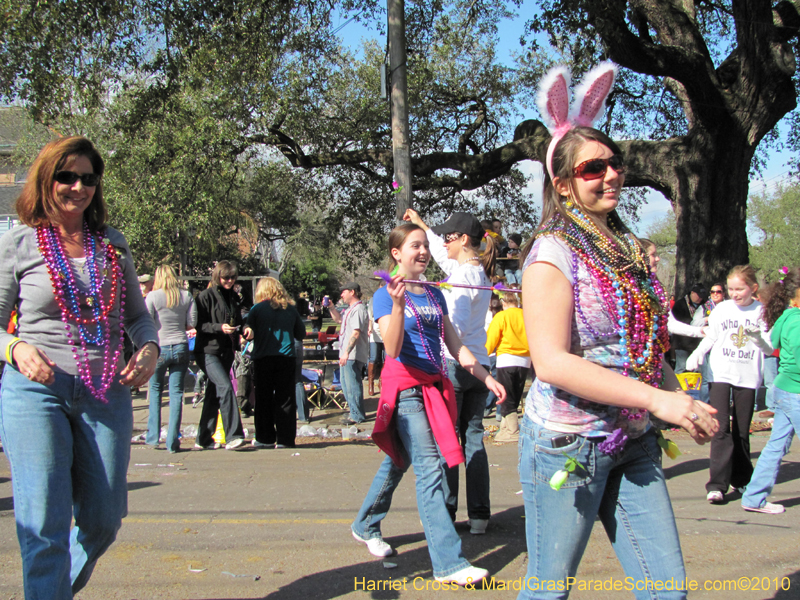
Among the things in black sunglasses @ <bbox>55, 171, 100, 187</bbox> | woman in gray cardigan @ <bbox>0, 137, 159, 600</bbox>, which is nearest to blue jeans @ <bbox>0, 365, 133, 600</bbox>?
woman in gray cardigan @ <bbox>0, 137, 159, 600</bbox>

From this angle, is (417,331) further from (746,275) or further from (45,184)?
(746,275)

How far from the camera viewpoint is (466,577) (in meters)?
3.25

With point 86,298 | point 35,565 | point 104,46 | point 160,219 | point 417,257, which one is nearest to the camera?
point 35,565

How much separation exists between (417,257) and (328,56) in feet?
37.6

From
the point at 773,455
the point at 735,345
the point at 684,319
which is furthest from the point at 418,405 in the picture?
the point at 684,319

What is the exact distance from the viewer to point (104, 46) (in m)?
10.5

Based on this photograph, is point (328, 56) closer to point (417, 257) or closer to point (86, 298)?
point (417, 257)

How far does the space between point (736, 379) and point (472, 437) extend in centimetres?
230

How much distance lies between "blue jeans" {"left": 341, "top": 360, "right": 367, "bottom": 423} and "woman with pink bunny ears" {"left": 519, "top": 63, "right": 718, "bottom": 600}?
6867 millimetres

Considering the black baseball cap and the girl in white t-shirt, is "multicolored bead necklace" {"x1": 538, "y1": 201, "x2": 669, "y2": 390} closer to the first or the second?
the black baseball cap

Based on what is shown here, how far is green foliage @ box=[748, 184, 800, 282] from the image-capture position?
47.0m

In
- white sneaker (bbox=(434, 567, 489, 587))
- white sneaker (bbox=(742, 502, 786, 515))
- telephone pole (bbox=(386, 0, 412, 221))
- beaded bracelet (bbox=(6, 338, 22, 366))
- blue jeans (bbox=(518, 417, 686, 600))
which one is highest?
telephone pole (bbox=(386, 0, 412, 221))

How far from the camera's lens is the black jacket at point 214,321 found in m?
7.00

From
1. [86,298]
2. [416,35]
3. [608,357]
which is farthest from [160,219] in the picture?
[608,357]
